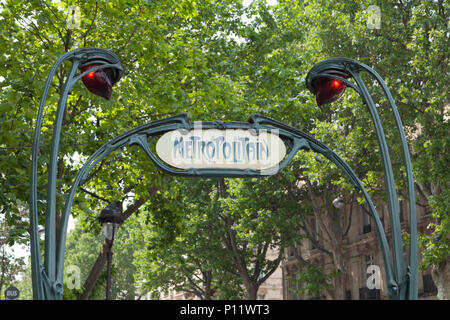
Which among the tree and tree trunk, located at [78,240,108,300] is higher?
the tree

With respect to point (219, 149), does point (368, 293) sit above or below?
above

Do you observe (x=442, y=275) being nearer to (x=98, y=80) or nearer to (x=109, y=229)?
Result: (x=109, y=229)

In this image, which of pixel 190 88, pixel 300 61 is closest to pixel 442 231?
pixel 300 61

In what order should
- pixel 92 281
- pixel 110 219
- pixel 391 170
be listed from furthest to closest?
pixel 92 281
pixel 110 219
pixel 391 170

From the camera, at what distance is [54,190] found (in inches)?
193

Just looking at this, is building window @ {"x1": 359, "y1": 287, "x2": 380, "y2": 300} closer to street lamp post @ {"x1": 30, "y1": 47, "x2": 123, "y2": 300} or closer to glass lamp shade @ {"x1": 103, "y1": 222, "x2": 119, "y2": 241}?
glass lamp shade @ {"x1": 103, "y1": 222, "x2": 119, "y2": 241}

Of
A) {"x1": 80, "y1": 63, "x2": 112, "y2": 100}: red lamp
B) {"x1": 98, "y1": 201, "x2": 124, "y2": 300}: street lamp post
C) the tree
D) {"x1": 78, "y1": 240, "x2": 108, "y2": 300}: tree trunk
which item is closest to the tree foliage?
the tree

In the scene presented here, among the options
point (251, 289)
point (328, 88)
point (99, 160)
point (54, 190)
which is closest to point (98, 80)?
point (99, 160)

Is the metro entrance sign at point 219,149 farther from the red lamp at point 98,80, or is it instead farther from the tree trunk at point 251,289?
the tree trunk at point 251,289

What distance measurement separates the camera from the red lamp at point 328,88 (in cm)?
593

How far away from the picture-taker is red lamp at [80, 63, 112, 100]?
567 cm

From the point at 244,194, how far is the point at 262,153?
820 inches

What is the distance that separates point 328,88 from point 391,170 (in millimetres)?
1062

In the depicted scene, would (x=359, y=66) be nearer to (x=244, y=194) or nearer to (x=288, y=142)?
(x=288, y=142)
